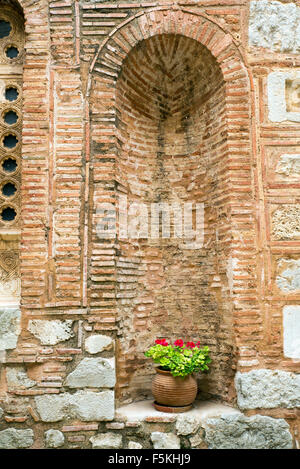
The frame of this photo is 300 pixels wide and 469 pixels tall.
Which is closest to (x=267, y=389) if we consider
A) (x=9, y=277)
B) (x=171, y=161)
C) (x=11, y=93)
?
(x=171, y=161)

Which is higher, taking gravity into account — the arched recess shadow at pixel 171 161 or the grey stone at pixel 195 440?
the arched recess shadow at pixel 171 161

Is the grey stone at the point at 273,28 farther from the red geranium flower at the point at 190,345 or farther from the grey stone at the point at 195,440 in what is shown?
the grey stone at the point at 195,440

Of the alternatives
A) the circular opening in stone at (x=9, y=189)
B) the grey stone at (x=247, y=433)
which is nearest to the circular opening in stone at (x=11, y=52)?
the circular opening in stone at (x=9, y=189)

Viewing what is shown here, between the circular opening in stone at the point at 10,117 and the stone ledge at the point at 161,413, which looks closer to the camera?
the stone ledge at the point at 161,413

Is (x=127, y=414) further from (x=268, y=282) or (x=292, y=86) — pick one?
(x=292, y=86)

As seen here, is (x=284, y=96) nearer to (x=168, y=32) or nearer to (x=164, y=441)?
(x=168, y=32)

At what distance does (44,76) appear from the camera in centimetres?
445

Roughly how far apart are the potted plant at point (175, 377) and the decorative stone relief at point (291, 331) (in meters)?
0.82

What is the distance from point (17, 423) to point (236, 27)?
4.54 m

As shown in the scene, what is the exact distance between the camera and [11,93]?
4832mm

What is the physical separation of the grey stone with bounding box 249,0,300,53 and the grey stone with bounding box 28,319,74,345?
11.4 ft

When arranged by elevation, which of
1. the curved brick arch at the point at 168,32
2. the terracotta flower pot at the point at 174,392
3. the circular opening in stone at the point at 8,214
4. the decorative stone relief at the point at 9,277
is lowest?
the terracotta flower pot at the point at 174,392

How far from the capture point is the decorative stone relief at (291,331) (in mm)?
4195

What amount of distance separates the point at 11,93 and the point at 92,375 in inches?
125
